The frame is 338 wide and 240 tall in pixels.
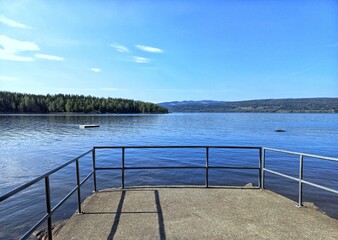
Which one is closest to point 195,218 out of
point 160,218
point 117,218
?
point 160,218

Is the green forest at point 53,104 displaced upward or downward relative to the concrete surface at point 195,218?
upward

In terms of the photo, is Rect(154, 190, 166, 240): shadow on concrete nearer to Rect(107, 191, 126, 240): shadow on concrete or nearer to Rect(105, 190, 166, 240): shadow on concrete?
Rect(105, 190, 166, 240): shadow on concrete

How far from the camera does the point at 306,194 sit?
1073cm

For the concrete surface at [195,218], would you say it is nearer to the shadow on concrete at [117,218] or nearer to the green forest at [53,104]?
the shadow on concrete at [117,218]

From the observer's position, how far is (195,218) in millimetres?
4816

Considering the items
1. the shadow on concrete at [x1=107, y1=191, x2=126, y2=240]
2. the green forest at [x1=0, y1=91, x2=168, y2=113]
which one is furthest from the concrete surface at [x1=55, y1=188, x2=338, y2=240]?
the green forest at [x1=0, y1=91, x2=168, y2=113]

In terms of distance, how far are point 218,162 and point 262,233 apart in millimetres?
14324

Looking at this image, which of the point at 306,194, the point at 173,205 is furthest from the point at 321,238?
the point at 306,194

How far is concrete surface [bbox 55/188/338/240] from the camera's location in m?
4.20

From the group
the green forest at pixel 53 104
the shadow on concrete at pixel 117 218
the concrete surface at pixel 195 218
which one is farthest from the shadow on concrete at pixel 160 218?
the green forest at pixel 53 104

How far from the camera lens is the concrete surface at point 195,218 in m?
4.20

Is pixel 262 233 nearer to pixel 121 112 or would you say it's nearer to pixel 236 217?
pixel 236 217

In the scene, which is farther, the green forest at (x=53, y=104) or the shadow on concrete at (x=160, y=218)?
the green forest at (x=53, y=104)

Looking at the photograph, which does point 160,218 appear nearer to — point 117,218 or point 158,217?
point 158,217
